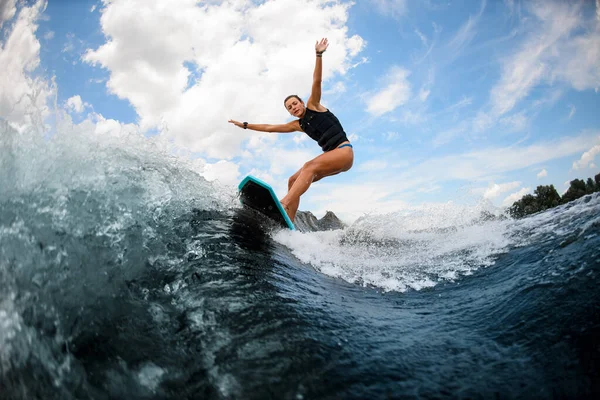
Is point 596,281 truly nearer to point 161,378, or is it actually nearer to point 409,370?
point 409,370

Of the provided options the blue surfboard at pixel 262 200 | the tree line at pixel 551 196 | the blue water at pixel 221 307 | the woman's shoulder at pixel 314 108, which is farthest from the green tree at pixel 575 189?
the blue surfboard at pixel 262 200

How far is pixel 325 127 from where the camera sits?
5.76 meters

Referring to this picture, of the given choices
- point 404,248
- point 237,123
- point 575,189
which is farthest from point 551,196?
point 237,123

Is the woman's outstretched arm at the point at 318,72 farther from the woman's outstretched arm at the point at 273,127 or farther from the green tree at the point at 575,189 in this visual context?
the green tree at the point at 575,189

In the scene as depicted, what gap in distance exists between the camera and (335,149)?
18.8 ft

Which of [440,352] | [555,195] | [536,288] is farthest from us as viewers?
[555,195]

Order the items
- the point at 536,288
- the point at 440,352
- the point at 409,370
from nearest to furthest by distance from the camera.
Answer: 1. the point at 409,370
2. the point at 440,352
3. the point at 536,288

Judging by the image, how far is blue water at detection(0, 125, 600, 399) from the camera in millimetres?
1730

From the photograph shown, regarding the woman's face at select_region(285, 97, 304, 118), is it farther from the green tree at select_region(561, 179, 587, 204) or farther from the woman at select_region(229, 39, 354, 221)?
the green tree at select_region(561, 179, 587, 204)

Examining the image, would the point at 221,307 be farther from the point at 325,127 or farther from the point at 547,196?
the point at 547,196

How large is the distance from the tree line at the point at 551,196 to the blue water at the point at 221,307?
26.0 metres

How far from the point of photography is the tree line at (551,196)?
81.7 ft

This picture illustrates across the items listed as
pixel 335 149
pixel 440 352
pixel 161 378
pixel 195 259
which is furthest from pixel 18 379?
pixel 335 149

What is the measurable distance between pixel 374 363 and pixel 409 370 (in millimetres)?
191
